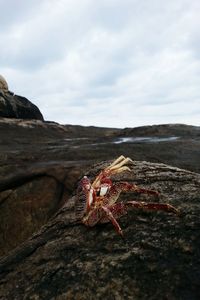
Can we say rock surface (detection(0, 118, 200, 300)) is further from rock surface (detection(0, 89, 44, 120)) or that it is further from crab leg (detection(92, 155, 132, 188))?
rock surface (detection(0, 89, 44, 120))

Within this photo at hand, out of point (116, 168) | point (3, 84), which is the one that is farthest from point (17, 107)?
point (116, 168)

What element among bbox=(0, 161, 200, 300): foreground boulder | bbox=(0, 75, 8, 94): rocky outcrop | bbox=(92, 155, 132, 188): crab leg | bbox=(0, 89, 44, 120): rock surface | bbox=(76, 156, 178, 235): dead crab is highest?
bbox=(0, 75, 8, 94): rocky outcrop

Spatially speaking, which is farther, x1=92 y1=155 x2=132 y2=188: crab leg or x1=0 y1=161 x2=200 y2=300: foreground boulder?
x1=92 y1=155 x2=132 y2=188: crab leg

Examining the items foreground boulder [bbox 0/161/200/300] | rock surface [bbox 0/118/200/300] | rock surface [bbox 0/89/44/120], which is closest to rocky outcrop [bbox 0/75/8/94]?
rock surface [bbox 0/89/44/120]

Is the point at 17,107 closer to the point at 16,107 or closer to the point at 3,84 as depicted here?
the point at 16,107

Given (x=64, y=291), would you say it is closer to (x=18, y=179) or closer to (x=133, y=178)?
(x=133, y=178)

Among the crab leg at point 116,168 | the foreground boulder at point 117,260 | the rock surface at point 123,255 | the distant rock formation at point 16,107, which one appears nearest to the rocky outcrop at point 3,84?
the distant rock formation at point 16,107

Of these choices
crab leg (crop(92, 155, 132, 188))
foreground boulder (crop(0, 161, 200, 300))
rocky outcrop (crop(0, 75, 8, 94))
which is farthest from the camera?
rocky outcrop (crop(0, 75, 8, 94))
